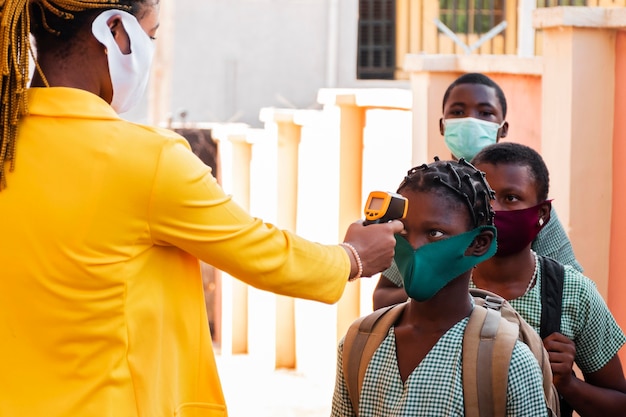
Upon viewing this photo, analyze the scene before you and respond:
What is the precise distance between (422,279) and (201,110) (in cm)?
1683

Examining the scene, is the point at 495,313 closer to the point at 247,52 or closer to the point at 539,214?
the point at 539,214

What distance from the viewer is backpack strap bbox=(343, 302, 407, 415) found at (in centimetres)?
356

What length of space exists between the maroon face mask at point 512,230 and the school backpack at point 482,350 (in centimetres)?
34

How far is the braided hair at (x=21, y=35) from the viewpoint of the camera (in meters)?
3.25

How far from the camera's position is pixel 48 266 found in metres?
3.24

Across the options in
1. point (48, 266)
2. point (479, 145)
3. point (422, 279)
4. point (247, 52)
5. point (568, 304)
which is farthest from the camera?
point (247, 52)

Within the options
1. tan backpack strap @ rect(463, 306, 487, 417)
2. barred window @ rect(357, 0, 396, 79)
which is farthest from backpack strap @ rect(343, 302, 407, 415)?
barred window @ rect(357, 0, 396, 79)

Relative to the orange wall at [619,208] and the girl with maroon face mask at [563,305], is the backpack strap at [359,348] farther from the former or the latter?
the orange wall at [619,208]

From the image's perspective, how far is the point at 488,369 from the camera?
11.0 ft

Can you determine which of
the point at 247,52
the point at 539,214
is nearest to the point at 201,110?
the point at 247,52

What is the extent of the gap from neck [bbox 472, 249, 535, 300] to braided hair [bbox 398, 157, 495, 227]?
1.44 ft

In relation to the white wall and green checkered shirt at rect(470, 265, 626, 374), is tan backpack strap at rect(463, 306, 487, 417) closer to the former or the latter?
green checkered shirt at rect(470, 265, 626, 374)

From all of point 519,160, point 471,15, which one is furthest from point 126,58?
point 471,15

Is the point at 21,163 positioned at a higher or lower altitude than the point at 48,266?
higher
